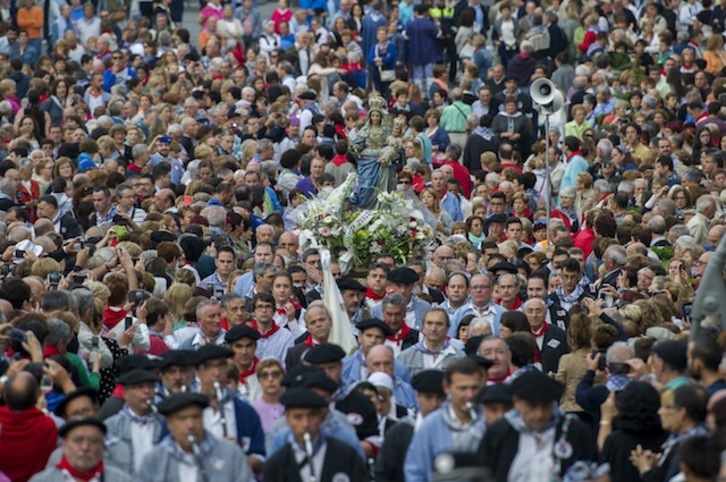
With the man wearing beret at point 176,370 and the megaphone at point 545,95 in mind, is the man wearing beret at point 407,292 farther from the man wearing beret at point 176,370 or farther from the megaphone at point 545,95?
the megaphone at point 545,95

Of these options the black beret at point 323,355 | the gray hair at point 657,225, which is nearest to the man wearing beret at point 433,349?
the black beret at point 323,355

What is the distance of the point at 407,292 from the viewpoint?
1755cm

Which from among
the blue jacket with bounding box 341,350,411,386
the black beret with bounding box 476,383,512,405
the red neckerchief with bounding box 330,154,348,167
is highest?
the black beret with bounding box 476,383,512,405

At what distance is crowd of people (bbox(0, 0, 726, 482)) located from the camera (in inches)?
460

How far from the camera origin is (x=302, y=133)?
28188 millimetres

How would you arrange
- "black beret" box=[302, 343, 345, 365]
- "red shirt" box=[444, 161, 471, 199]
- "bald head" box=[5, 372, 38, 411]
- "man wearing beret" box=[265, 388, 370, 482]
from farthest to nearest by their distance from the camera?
"red shirt" box=[444, 161, 471, 199]
"black beret" box=[302, 343, 345, 365]
"bald head" box=[5, 372, 38, 411]
"man wearing beret" box=[265, 388, 370, 482]

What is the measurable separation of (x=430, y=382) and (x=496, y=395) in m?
0.90

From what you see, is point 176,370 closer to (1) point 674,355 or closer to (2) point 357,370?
(2) point 357,370

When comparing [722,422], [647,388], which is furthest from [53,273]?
[722,422]

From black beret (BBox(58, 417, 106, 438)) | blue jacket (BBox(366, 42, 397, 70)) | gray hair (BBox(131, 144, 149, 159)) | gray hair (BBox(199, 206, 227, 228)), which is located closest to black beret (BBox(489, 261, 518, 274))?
gray hair (BBox(199, 206, 227, 228))

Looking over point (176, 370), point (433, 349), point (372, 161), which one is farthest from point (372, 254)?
point (176, 370)

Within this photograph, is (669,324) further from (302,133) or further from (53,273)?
(302,133)

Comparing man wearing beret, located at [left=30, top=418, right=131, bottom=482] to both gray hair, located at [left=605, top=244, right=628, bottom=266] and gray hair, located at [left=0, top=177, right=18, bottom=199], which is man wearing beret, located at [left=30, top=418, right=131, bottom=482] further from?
gray hair, located at [left=0, top=177, right=18, bottom=199]

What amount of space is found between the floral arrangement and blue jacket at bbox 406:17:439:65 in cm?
1353
